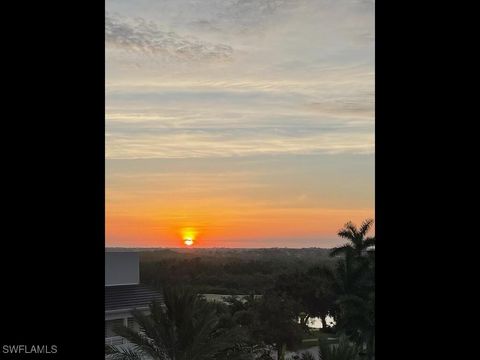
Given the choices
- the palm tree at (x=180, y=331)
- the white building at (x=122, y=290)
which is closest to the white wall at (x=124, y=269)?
the white building at (x=122, y=290)

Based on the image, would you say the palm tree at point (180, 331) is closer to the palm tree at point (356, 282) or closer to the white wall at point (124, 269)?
the white wall at point (124, 269)

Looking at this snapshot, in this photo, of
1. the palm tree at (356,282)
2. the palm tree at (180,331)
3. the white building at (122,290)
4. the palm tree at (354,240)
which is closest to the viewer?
the palm tree at (180,331)

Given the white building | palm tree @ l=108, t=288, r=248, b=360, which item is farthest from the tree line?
the white building

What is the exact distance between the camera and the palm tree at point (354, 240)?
12422mm

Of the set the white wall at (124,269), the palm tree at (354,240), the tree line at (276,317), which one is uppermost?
the palm tree at (354,240)

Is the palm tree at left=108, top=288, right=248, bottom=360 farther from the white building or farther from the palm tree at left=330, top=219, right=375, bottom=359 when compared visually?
the palm tree at left=330, top=219, right=375, bottom=359

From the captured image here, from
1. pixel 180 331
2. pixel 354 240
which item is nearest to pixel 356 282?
pixel 354 240

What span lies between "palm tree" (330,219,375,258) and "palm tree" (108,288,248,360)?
16.8ft

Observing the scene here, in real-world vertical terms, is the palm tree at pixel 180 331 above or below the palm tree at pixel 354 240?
below

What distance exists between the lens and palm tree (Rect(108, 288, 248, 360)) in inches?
302

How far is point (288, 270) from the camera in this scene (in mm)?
18797
